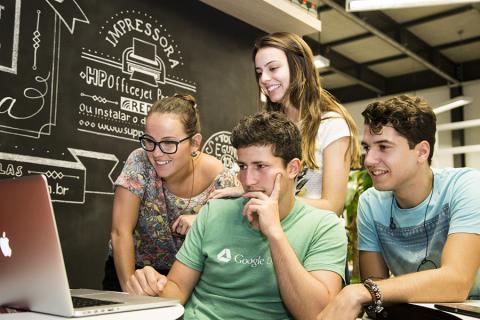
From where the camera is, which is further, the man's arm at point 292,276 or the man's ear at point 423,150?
the man's ear at point 423,150

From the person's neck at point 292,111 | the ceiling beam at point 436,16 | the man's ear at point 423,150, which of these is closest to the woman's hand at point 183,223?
the person's neck at point 292,111

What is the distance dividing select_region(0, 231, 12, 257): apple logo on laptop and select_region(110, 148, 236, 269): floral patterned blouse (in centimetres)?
91

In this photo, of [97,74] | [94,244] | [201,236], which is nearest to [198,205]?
[201,236]

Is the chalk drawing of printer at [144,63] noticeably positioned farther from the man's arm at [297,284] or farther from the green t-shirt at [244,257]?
the man's arm at [297,284]

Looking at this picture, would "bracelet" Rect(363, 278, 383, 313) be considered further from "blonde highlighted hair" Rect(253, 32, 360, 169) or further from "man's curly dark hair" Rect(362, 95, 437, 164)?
"blonde highlighted hair" Rect(253, 32, 360, 169)

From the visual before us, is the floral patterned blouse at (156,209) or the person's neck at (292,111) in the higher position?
the person's neck at (292,111)

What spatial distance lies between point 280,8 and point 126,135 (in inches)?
54.8

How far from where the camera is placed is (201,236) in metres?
1.67

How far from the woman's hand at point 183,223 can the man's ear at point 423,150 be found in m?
0.88

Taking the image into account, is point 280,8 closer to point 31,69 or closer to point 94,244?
point 31,69

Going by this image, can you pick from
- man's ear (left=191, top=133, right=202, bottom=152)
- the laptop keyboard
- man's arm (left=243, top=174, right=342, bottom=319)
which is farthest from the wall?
the laptop keyboard

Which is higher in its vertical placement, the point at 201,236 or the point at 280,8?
the point at 280,8

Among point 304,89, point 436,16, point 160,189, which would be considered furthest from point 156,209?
point 436,16

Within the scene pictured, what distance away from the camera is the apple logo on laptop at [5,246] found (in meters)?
1.19
